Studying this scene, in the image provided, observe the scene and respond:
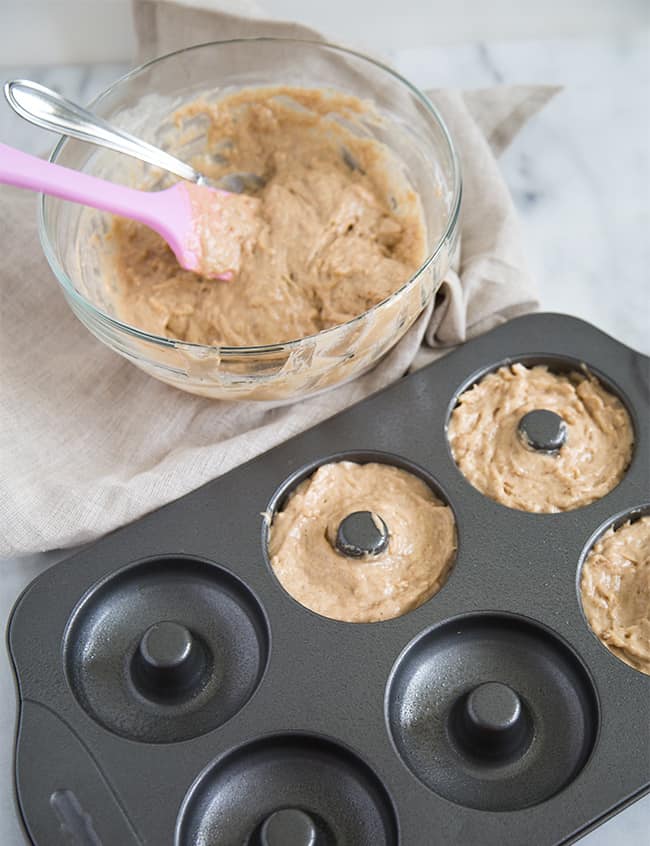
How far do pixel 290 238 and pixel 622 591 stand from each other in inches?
31.7

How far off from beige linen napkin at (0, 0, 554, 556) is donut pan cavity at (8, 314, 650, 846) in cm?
9

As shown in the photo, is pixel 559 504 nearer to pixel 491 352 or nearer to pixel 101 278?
pixel 491 352

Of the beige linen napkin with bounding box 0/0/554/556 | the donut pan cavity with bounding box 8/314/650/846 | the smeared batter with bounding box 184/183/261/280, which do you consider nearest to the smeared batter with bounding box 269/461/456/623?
the donut pan cavity with bounding box 8/314/650/846

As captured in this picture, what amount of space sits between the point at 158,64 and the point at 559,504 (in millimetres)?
1073

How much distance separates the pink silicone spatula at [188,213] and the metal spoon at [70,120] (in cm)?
5

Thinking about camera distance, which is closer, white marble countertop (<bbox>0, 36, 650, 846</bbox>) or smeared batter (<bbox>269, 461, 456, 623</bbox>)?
smeared batter (<bbox>269, 461, 456, 623</bbox>)

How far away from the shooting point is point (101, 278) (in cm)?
188

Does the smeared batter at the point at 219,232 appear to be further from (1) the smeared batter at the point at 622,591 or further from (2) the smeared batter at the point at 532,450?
(1) the smeared batter at the point at 622,591

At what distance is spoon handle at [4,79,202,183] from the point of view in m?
1.65

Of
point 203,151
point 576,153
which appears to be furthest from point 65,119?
point 576,153

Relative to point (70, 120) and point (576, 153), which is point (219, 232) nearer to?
point (70, 120)

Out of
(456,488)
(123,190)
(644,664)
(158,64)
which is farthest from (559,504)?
(158,64)

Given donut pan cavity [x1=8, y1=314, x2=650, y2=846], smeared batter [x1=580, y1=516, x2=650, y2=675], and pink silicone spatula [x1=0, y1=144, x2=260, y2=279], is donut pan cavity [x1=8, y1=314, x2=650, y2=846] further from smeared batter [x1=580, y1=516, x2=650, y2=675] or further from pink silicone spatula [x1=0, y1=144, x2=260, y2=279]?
pink silicone spatula [x1=0, y1=144, x2=260, y2=279]

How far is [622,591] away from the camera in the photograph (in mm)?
1544
